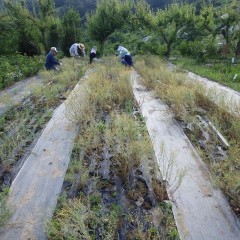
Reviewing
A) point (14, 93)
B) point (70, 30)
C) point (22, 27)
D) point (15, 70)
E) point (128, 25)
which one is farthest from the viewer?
point (128, 25)

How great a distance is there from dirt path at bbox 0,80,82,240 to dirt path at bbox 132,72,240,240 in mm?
1336

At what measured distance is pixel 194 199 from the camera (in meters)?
3.15

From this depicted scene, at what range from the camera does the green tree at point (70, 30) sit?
18953 millimetres

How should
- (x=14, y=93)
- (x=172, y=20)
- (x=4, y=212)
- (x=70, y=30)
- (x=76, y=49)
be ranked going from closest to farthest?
(x=4, y=212) → (x=14, y=93) → (x=76, y=49) → (x=172, y=20) → (x=70, y=30)

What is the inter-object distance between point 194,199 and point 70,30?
1769 centimetres

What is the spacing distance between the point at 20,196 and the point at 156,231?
1610 mm

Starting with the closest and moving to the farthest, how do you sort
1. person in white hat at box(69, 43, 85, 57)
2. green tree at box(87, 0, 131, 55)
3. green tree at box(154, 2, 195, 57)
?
person in white hat at box(69, 43, 85, 57) < green tree at box(154, 2, 195, 57) < green tree at box(87, 0, 131, 55)

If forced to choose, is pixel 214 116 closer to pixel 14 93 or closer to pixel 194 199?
pixel 194 199

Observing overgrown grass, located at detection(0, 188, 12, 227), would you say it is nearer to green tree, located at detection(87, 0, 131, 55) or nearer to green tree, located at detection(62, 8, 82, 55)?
green tree, located at detection(87, 0, 131, 55)

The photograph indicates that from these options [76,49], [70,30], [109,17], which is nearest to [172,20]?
[109,17]

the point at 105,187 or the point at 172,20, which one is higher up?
the point at 105,187

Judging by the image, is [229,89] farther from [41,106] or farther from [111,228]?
[111,228]

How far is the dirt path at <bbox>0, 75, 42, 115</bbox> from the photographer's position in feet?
21.5

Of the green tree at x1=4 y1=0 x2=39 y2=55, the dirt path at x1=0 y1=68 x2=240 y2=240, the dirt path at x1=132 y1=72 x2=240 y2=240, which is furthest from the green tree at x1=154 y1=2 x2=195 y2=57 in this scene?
the dirt path at x1=132 y1=72 x2=240 y2=240
